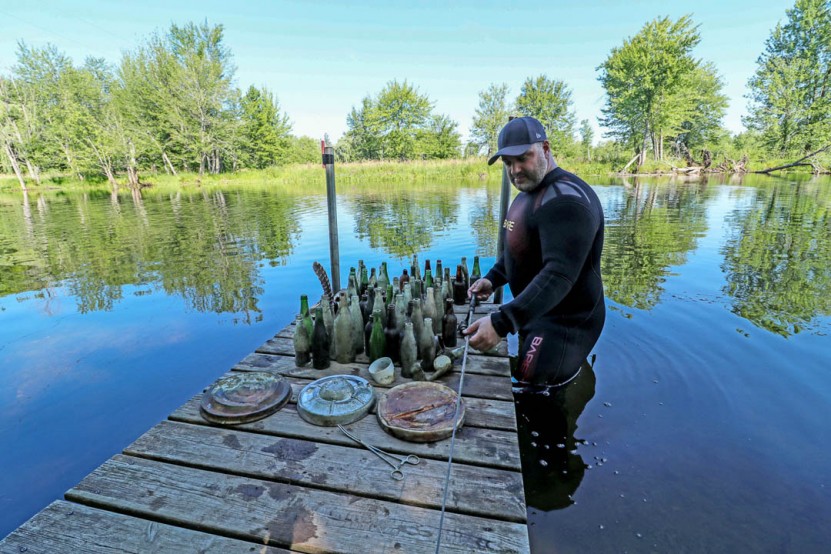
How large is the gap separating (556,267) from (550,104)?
6448cm

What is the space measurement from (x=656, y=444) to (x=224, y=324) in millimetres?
6605

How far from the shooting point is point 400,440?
266cm

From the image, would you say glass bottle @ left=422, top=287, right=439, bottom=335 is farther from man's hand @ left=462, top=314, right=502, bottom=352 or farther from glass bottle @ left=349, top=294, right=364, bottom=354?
man's hand @ left=462, top=314, right=502, bottom=352

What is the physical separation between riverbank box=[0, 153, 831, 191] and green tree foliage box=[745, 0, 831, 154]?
285cm

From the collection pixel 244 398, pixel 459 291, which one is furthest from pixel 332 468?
pixel 459 291

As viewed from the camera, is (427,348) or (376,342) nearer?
(427,348)

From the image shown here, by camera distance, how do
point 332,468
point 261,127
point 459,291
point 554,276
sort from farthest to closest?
point 261,127 < point 459,291 < point 554,276 < point 332,468

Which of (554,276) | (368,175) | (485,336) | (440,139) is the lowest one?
(485,336)

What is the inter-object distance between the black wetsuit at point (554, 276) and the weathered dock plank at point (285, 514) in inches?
55.2

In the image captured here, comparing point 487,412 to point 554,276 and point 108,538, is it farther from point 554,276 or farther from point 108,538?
point 108,538

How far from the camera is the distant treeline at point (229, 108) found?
36188 mm

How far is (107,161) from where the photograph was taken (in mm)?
37344

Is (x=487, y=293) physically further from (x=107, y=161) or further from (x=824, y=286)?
(x=107, y=161)

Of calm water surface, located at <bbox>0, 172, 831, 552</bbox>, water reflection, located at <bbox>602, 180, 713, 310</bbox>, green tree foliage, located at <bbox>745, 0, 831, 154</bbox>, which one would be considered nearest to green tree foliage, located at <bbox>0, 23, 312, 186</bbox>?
calm water surface, located at <bbox>0, 172, 831, 552</bbox>
